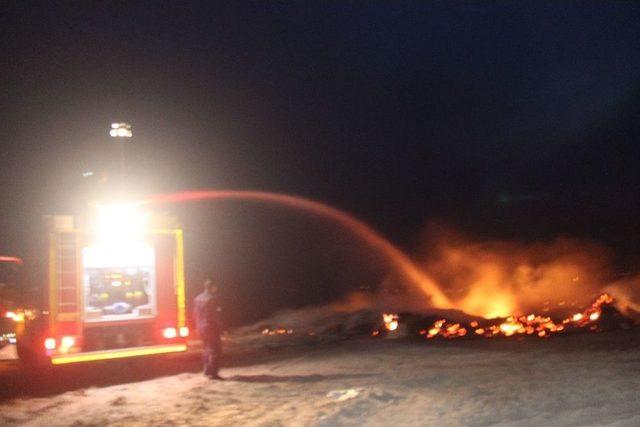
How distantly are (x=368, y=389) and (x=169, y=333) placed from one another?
4.79m

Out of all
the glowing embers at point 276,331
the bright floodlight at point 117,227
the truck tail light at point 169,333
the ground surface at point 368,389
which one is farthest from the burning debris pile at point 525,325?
the bright floodlight at point 117,227

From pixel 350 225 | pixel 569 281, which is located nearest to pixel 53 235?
pixel 569 281

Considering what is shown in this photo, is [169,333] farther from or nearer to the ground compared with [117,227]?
nearer to the ground

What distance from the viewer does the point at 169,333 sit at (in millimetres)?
13242

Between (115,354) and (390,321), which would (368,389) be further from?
(390,321)

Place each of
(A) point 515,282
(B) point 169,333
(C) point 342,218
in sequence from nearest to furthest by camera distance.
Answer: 1. (B) point 169,333
2. (A) point 515,282
3. (C) point 342,218

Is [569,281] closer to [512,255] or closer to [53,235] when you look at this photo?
[512,255]

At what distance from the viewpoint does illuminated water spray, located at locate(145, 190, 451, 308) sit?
3128 cm

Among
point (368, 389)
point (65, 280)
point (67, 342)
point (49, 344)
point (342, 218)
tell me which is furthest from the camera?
point (342, 218)

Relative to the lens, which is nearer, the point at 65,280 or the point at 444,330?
the point at 65,280

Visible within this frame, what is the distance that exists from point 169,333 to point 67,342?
5.76 ft

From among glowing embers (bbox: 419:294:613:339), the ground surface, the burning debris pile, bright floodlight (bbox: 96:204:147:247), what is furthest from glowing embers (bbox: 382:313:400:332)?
bright floodlight (bbox: 96:204:147:247)

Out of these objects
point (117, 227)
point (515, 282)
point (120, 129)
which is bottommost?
point (515, 282)

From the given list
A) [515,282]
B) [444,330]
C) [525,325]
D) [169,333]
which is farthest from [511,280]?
[169,333]
